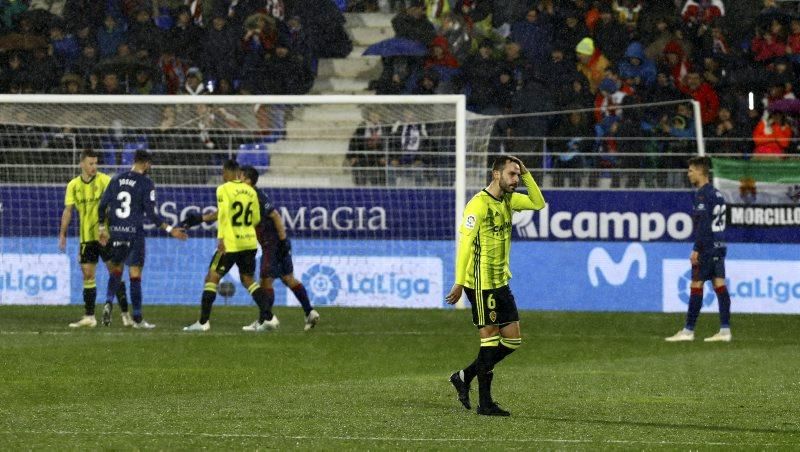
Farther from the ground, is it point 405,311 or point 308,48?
point 308,48

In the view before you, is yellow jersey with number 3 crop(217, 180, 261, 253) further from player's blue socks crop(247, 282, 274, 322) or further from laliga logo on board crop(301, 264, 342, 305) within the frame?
laliga logo on board crop(301, 264, 342, 305)

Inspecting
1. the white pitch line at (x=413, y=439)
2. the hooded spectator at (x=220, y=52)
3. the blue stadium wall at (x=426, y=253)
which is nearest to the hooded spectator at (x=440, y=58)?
the hooded spectator at (x=220, y=52)

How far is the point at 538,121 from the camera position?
75.8 ft

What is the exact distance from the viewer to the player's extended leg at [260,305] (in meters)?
17.6

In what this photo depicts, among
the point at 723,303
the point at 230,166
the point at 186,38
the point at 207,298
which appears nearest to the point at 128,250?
the point at 207,298

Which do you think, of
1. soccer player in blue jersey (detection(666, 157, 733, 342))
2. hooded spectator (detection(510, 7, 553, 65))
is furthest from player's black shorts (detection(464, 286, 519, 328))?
hooded spectator (detection(510, 7, 553, 65))

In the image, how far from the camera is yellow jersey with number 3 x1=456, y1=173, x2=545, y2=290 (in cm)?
1067

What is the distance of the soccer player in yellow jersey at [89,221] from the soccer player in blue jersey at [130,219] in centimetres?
21

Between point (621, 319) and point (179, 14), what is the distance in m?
10.8

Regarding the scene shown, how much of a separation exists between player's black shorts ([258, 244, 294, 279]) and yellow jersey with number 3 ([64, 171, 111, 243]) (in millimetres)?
2134

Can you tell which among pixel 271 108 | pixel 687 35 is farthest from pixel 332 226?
pixel 687 35

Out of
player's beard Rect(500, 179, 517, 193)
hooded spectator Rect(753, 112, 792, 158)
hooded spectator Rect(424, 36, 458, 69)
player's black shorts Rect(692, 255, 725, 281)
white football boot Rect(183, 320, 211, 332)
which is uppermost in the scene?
hooded spectator Rect(424, 36, 458, 69)

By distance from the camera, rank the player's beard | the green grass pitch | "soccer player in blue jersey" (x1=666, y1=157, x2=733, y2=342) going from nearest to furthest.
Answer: the green grass pitch, the player's beard, "soccer player in blue jersey" (x1=666, y1=157, x2=733, y2=342)

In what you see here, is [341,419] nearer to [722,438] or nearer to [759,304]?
[722,438]
